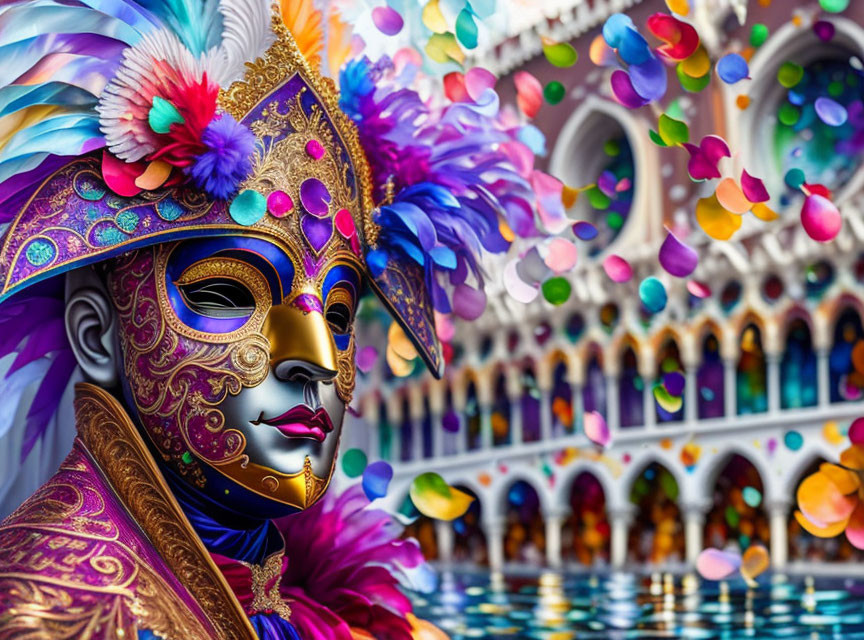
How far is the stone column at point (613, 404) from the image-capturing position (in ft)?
39.3

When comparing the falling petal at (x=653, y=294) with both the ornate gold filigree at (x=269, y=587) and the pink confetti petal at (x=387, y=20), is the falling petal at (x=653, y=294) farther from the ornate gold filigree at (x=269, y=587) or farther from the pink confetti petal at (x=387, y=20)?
the ornate gold filigree at (x=269, y=587)

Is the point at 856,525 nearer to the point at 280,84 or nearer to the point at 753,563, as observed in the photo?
the point at 753,563

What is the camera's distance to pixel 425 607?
4598 millimetres

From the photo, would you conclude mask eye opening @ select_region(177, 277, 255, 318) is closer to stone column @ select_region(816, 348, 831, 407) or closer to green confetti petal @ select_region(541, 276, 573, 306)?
green confetti petal @ select_region(541, 276, 573, 306)

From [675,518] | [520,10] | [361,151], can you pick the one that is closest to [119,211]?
[361,151]

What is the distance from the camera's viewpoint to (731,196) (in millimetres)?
2213

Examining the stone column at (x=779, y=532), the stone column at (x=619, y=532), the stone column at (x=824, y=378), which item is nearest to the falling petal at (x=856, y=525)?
the stone column at (x=779, y=532)

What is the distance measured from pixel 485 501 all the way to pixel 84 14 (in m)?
12.2

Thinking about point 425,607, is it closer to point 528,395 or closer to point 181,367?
point 181,367

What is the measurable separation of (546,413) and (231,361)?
11.3 m

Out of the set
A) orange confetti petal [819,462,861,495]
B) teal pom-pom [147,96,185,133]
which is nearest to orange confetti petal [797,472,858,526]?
orange confetti petal [819,462,861,495]

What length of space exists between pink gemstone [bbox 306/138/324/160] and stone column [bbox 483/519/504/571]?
37.6 ft

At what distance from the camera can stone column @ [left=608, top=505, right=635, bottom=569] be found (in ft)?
36.7

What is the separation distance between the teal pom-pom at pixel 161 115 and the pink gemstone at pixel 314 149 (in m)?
0.23
